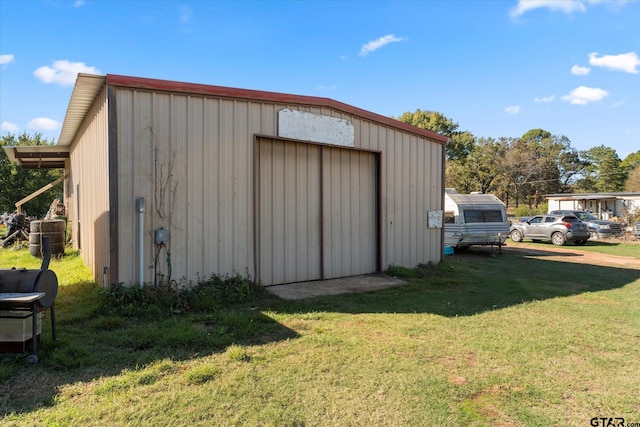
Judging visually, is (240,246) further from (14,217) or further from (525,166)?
(525,166)

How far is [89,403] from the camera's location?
2.99m

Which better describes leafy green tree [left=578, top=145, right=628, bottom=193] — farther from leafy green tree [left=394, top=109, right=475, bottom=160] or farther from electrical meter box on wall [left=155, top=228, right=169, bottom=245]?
electrical meter box on wall [left=155, top=228, right=169, bottom=245]

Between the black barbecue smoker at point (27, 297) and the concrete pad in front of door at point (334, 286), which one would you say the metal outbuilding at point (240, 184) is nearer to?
the concrete pad in front of door at point (334, 286)

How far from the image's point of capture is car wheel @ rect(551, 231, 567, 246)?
1853 centimetres

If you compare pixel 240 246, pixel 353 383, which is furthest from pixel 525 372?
pixel 240 246

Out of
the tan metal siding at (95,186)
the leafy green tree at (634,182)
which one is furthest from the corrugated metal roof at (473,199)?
the leafy green tree at (634,182)

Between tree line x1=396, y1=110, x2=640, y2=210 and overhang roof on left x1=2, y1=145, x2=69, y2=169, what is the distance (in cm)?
3759

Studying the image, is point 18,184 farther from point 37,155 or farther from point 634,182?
point 634,182

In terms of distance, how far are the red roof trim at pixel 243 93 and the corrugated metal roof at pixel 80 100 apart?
1.36ft

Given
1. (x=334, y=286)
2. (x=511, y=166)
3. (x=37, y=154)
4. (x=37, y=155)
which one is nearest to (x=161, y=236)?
(x=334, y=286)

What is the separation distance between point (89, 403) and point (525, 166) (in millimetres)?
54290

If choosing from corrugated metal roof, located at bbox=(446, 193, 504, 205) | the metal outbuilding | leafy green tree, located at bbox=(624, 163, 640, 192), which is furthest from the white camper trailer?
leafy green tree, located at bbox=(624, 163, 640, 192)

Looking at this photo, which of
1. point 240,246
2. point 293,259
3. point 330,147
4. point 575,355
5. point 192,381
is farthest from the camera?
point 330,147

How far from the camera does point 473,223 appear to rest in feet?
46.4
